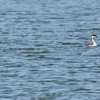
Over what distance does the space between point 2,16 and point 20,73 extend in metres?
24.4

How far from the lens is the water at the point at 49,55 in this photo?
78.2ft

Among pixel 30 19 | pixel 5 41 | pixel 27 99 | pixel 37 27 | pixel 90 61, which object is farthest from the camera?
pixel 30 19

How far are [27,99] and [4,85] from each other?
8.69ft

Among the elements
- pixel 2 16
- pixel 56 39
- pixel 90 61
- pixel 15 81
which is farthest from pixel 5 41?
pixel 2 16

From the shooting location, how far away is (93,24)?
44.1m

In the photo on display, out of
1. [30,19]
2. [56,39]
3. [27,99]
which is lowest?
[27,99]

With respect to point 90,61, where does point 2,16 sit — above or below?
above

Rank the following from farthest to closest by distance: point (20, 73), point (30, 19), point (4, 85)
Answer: point (30, 19) < point (20, 73) < point (4, 85)

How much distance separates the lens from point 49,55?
31594 mm

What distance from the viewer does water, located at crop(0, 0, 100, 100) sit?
78.2 feet

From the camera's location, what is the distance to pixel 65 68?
28.1 m

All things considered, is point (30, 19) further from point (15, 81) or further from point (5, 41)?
point (15, 81)

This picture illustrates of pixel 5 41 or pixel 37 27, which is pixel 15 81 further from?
pixel 37 27

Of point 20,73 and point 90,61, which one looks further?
point 90,61
